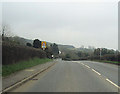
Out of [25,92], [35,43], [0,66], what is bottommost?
[25,92]

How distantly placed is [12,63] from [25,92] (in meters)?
7.73

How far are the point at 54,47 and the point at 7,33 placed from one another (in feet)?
304

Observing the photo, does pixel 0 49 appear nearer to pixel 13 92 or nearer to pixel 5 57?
pixel 5 57

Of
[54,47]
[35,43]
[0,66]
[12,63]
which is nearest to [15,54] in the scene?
[12,63]

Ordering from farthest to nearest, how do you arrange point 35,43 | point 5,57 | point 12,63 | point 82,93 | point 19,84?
point 35,43
point 12,63
point 5,57
point 19,84
point 82,93

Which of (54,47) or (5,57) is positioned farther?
(54,47)

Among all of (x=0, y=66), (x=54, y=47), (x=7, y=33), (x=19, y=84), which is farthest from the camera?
(x=54, y=47)

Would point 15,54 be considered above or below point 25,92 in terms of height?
above

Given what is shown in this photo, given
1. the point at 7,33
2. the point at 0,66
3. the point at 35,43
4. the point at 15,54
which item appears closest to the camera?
the point at 0,66

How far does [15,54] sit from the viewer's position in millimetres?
16109

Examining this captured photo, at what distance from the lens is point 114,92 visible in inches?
302

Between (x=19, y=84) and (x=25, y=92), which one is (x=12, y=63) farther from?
(x=25, y=92)

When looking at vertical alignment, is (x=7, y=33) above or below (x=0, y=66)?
above

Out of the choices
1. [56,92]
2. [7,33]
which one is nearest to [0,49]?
[56,92]
